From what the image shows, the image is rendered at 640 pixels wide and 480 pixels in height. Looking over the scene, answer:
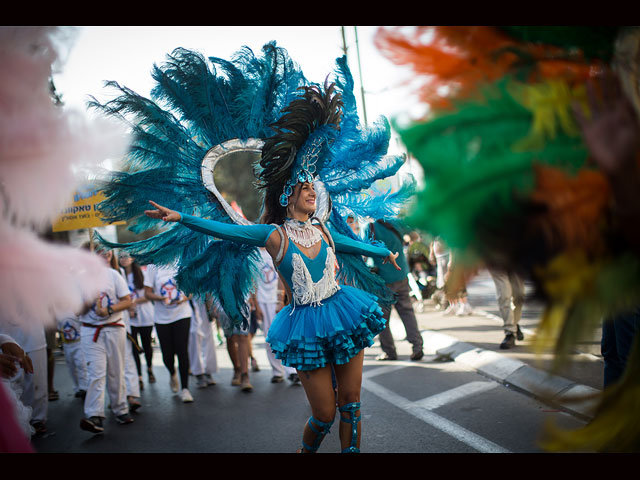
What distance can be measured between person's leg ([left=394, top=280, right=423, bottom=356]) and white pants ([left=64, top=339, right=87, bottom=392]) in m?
4.35

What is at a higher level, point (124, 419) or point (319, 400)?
point (319, 400)

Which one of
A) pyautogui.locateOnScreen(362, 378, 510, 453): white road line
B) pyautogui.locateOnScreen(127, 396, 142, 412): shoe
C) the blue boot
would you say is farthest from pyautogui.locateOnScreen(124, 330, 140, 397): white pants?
the blue boot

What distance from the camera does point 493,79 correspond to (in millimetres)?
1387

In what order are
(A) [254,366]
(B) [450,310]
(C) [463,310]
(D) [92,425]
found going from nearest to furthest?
1. (D) [92,425]
2. (A) [254,366]
3. (C) [463,310]
4. (B) [450,310]

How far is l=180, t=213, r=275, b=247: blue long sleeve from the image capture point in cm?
308

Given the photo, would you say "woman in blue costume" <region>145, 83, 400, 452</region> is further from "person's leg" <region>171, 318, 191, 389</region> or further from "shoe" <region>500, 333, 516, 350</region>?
"shoe" <region>500, 333, 516, 350</region>

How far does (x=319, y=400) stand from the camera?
10.1 feet

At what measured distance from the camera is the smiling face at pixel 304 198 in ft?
11.1

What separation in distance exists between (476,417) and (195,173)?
3.18 m

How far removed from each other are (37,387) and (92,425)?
79 centimetres

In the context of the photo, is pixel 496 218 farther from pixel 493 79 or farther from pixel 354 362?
pixel 354 362

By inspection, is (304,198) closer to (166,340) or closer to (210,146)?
(210,146)

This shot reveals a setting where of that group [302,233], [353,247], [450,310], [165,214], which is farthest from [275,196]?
[450,310]
